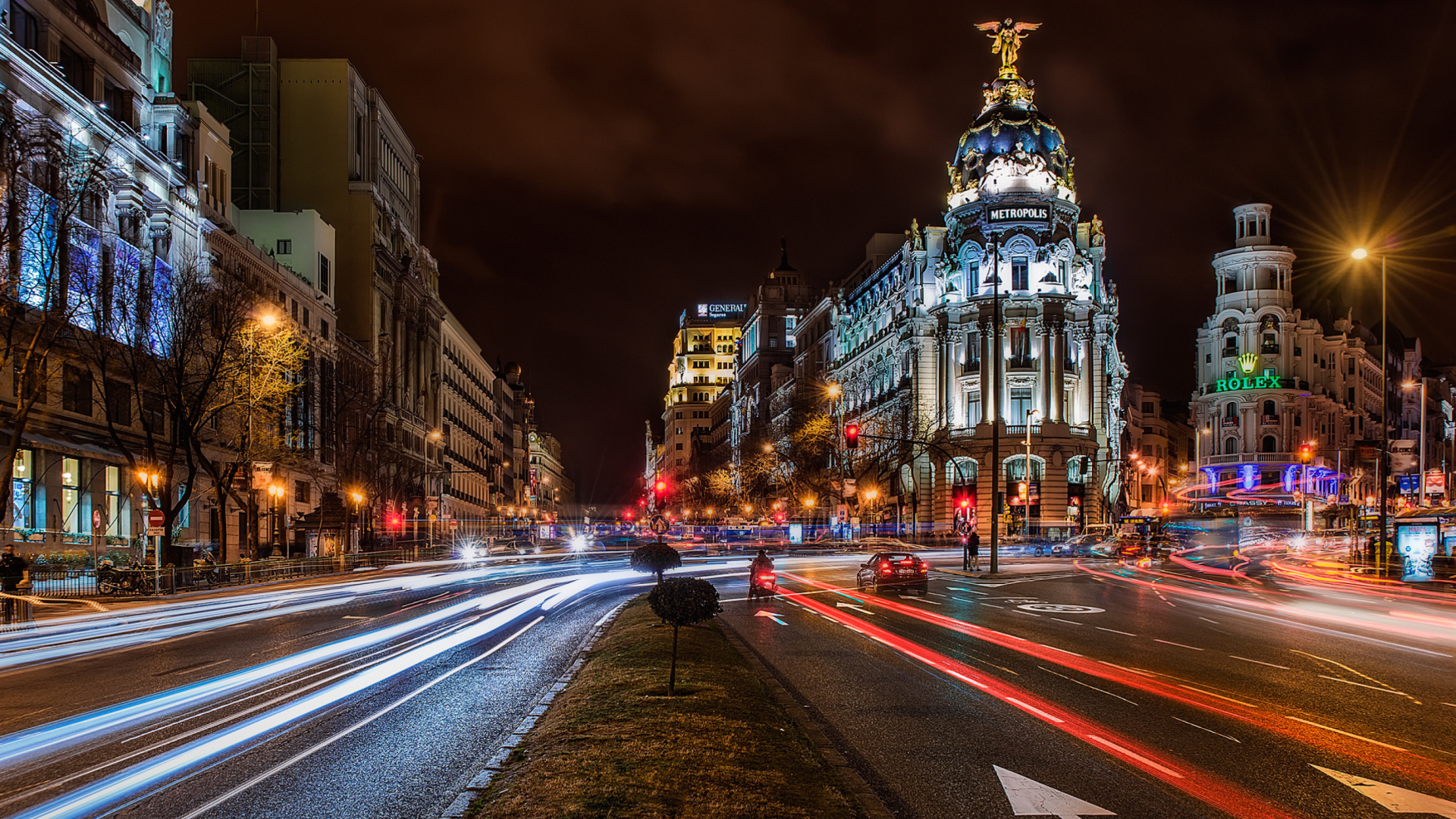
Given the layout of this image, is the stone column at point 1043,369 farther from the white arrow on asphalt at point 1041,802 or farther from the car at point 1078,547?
the white arrow on asphalt at point 1041,802

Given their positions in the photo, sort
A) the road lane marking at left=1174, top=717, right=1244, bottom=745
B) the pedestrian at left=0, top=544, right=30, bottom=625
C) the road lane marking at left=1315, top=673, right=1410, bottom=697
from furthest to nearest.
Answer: the pedestrian at left=0, top=544, right=30, bottom=625 < the road lane marking at left=1315, top=673, right=1410, bottom=697 < the road lane marking at left=1174, top=717, right=1244, bottom=745

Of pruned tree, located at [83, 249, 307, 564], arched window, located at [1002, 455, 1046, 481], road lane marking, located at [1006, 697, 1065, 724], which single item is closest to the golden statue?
arched window, located at [1002, 455, 1046, 481]

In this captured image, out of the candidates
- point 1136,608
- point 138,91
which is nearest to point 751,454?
point 138,91

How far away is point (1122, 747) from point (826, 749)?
291 cm

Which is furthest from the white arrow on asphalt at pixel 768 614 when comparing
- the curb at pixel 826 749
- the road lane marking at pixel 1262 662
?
the road lane marking at pixel 1262 662

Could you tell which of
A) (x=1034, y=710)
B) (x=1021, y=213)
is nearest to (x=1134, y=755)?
(x=1034, y=710)

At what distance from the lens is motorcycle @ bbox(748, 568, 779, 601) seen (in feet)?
104

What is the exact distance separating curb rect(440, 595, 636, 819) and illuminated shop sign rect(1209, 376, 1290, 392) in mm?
112309

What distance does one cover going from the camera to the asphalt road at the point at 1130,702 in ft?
29.4

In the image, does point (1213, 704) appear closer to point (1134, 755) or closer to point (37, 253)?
point (1134, 755)

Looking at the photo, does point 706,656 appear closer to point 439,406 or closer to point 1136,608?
point 1136,608

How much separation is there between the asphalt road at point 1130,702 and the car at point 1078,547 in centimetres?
3367

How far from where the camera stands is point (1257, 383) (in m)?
115

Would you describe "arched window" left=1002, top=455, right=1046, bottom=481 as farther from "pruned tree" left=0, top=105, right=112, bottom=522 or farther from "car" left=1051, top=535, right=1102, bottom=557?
"pruned tree" left=0, top=105, right=112, bottom=522
